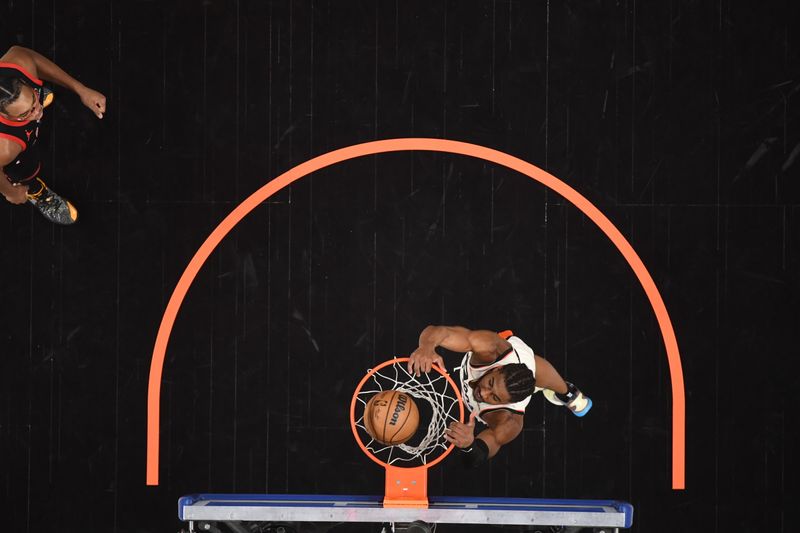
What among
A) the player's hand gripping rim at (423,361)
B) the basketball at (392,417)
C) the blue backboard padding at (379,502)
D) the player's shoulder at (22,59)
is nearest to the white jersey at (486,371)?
the player's hand gripping rim at (423,361)

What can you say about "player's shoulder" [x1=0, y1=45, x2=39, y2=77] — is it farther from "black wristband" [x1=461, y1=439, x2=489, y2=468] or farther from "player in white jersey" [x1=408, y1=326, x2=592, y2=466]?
"black wristband" [x1=461, y1=439, x2=489, y2=468]

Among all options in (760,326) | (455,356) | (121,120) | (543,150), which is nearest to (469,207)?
(543,150)

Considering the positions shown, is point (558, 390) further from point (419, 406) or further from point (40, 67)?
point (40, 67)

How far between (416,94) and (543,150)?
1077mm

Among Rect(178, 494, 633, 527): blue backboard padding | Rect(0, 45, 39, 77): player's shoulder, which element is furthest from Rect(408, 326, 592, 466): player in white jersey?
Rect(0, 45, 39, 77): player's shoulder

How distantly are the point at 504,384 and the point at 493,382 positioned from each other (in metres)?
0.08

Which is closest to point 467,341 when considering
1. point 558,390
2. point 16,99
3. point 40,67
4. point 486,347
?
point 486,347

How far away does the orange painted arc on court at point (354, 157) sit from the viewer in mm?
5449

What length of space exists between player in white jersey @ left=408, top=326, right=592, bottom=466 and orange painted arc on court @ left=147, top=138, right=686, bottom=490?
880 millimetres

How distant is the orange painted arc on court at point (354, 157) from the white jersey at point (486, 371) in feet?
3.57

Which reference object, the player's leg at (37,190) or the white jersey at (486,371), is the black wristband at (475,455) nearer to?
the white jersey at (486,371)

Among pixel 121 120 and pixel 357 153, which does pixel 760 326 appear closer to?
pixel 357 153

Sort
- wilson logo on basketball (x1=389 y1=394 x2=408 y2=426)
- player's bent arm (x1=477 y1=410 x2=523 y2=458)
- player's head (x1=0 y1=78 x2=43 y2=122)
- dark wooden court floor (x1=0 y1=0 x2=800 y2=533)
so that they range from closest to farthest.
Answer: player's head (x1=0 y1=78 x2=43 y2=122)
wilson logo on basketball (x1=389 y1=394 x2=408 y2=426)
player's bent arm (x1=477 y1=410 x2=523 y2=458)
dark wooden court floor (x1=0 y1=0 x2=800 y2=533)

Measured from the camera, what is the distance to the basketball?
15.9ft
